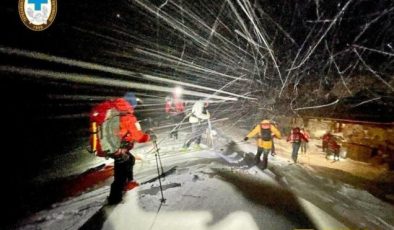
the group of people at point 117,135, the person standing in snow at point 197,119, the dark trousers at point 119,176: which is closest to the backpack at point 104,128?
the group of people at point 117,135

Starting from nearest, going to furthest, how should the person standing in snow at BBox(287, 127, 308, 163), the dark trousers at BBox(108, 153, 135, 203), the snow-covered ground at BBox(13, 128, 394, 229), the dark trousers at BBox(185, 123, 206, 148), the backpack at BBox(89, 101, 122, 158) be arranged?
1. the backpack at BBox(89, 101, 122, 158)
2. the snow-covered ground at BBox(13, 128, 394, 229)
3. the dark trousers at BBox(108, 153, 135, 203)
4. the person standing in snow at BBox(287, 127, 308, 163)
5. the dark trousers at BBox(185, 123, 206, 148)

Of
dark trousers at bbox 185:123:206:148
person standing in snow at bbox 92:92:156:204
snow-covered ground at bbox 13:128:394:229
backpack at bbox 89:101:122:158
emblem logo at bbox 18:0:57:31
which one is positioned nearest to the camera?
backpack at bbox 89:101:122:158

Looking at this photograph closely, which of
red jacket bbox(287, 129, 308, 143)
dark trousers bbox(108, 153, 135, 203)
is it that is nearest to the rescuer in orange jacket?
dark trousers bbox(108, 153, 135, 203)

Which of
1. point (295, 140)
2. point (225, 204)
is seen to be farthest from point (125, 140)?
point (295, 140)

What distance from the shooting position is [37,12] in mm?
9625

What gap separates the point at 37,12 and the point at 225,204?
364 inches

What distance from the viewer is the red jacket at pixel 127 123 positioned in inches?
191

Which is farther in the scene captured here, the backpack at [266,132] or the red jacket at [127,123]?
the backpack at [266,132]

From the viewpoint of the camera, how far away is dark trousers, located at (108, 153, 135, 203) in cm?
556

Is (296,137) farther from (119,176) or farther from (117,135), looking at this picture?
(117,135)

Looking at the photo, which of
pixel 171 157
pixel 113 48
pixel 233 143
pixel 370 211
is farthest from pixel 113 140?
pixel 113 48

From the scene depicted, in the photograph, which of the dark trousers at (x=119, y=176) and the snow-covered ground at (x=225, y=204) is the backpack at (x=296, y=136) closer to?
the snow-covered ground at (x=225, y=204)

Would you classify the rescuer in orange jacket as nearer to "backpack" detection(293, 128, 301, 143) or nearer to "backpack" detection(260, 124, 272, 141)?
"backpack" detection(260, 124, 272, 141)

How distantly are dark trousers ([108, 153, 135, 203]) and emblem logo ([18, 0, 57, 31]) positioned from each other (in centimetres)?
705
